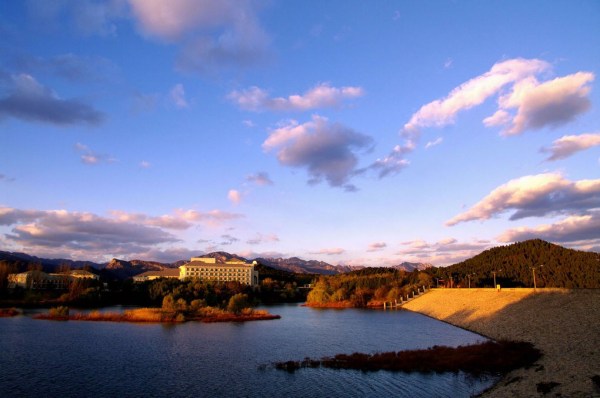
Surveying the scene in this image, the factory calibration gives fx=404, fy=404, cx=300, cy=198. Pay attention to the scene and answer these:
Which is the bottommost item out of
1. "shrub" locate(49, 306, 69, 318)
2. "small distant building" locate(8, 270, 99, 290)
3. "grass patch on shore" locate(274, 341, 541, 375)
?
"grass patch on shore" locate(274, 341, 541, 375)

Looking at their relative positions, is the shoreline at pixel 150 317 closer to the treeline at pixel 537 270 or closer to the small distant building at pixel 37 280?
the treeline at pixel 537 270

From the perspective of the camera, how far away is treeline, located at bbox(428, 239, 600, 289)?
126 meters

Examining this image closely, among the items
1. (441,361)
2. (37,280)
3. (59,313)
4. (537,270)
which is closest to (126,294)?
(37,280)

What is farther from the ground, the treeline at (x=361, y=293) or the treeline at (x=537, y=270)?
the treeline at (x=537, y=270)

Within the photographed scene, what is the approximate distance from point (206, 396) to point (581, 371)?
96.7 ft

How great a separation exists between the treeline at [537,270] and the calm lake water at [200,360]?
7519 cm

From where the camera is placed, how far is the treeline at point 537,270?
415ft

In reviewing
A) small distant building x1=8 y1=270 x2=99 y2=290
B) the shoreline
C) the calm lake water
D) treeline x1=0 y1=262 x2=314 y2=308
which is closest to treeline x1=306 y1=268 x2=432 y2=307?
treeline x1=0 y1=262 x2=314 y2=308

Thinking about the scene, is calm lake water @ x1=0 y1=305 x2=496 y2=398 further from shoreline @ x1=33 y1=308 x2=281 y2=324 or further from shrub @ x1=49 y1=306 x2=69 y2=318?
shrub @ x1=49 y1=306 x2=69 y2=318

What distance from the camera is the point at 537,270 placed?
5915 inches

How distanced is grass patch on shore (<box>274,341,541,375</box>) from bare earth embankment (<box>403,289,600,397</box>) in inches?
80.8

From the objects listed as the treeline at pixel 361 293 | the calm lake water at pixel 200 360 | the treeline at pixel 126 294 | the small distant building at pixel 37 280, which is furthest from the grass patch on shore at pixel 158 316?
the small distant building at pixel 37 280

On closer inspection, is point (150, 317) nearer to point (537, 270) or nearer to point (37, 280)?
point (37, 280)

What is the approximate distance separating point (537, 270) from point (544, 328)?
113480 mm
